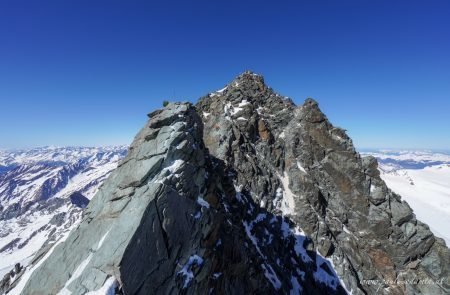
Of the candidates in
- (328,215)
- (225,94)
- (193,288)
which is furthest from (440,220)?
(193,288)

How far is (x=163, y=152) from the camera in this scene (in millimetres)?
28422

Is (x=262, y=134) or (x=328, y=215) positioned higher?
(x=262, y=134)

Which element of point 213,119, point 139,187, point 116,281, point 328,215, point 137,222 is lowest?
point 328,215

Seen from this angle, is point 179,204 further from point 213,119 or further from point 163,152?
point 213,119

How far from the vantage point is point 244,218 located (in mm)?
→ 47906

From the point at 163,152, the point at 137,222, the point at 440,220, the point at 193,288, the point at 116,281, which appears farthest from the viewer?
the point at 440,220

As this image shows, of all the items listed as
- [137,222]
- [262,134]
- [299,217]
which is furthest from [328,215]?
[137,222]

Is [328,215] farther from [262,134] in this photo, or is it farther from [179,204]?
[179,204]

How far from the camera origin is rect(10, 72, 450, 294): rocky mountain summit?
2200 centimetres

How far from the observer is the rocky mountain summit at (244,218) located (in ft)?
72.2

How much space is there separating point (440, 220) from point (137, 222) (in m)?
236

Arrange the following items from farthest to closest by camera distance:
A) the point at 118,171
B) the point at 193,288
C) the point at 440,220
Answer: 1. the point at 440,220
2. the point at 118,171
3. the point at 193,288

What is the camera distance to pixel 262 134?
72.1 m

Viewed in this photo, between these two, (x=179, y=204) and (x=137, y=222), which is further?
(x=179, y=204)
